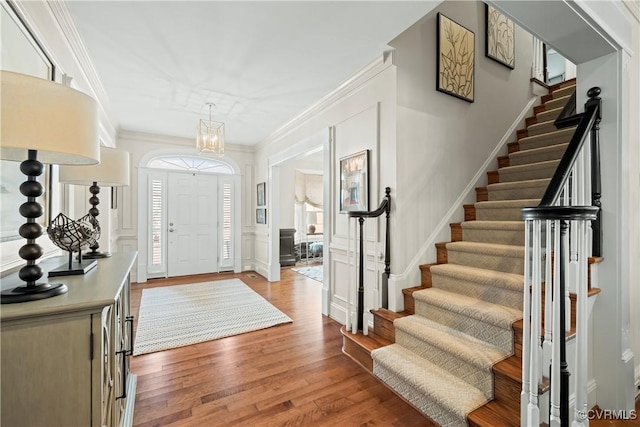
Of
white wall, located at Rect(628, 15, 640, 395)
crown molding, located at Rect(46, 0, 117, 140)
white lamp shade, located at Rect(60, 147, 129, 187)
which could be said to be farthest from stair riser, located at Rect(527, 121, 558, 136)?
crown molding, located at Rect(46, 0, 117, 140)

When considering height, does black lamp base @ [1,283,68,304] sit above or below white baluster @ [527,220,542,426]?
above

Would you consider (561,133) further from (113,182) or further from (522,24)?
(113,182)

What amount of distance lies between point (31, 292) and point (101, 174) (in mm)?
1269

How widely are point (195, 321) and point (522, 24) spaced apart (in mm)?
3849

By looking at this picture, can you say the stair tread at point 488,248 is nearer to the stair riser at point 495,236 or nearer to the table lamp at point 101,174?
the stair riser at point 495,236

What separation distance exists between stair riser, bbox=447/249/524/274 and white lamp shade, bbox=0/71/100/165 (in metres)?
2.73

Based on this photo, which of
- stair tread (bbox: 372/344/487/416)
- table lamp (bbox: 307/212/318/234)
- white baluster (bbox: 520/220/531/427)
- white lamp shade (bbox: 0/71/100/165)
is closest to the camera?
white lamp shade (bbox: 0/71/100/165)

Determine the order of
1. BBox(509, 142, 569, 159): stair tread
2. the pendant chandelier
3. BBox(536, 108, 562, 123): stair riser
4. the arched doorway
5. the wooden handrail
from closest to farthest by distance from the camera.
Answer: the wooden handrail < BBox(509, 142, 569, 159): stair tread < BBox(536, 108, 562, 123): stair riser < the pendant chandelier < the arched doorway

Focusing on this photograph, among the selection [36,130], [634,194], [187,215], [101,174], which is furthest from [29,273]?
[187,215]

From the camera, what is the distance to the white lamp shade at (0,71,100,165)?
82 centimetres

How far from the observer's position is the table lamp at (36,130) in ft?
2.71

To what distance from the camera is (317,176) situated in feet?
25.6

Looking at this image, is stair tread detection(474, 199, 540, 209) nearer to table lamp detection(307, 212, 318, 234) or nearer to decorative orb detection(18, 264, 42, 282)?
decorative orb detection(18, 264, 42, 282)

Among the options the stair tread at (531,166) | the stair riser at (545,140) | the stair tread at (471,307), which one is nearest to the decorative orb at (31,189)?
the stair tread at (471,307)
